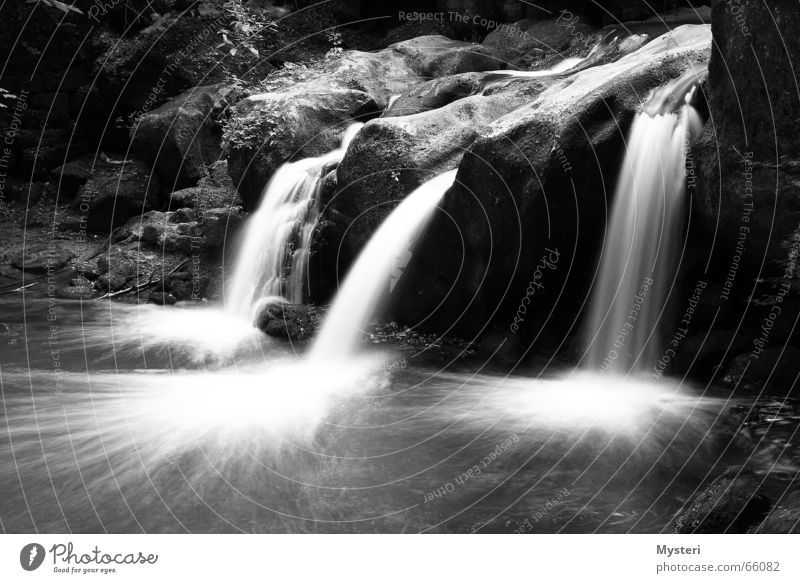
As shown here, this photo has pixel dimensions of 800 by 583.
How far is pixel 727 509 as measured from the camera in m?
4.52

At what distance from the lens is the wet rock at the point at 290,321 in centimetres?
959

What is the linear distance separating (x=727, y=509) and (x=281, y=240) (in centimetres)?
818

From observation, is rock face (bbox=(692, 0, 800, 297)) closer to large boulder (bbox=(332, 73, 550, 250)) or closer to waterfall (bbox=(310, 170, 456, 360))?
waterfall (bbox=(310, 170, 456, 360))

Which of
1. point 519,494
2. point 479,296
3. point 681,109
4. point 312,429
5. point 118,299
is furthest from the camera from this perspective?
point 118,299

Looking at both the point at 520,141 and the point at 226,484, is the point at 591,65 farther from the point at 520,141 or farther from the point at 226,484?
the point at 226,484

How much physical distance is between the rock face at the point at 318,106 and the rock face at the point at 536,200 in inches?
178

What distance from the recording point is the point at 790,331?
675 centimetres

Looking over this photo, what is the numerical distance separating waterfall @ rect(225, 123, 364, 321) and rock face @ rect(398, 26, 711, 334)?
2.54 m

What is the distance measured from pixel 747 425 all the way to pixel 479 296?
3.44 metres

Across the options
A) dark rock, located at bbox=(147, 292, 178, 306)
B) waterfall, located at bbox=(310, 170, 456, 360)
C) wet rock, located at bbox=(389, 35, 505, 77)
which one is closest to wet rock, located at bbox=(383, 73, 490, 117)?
wet rock, located at bbox=(389, 35, 505, 77)

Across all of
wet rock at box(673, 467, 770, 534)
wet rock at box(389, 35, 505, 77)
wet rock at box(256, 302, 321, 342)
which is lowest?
wet rock at box(256, 302, 321, 342)

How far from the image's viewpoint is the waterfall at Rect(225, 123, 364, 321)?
35.9 feet

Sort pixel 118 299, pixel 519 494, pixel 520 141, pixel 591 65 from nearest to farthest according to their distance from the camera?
pixel 519 494 < pixel 520 141 < pixel 591 65 < pixel 118 299

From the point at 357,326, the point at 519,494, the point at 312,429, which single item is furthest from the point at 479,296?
the point at 519,494
